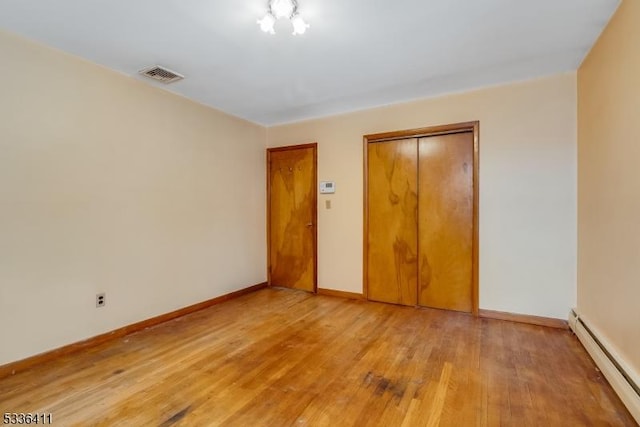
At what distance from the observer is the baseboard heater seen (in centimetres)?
165

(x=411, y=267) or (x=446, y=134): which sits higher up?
(x=446, y=134)

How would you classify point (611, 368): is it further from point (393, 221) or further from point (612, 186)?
point (393, 221)

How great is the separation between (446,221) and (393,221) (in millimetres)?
589

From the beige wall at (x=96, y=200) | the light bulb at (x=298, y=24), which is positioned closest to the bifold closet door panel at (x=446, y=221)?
the light bulb at (x=298, y=24)

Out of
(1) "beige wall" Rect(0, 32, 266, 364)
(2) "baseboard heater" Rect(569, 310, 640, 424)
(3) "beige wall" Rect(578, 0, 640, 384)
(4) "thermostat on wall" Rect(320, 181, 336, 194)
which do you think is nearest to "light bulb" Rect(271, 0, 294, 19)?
(1) "beige wall" Rect(0, 32, 266, 364)

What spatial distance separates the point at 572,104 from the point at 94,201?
14.2ft

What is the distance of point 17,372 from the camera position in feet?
6.93

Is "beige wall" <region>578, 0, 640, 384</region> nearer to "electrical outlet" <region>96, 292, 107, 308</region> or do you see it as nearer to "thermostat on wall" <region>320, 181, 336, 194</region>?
"thermostat on wall" <region>320, 181, 336, 194</region>

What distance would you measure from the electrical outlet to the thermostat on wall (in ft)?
8.52

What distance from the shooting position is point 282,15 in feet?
6.30

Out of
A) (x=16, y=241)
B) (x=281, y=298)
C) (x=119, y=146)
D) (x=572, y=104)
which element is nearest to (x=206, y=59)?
(x=119, y=146)

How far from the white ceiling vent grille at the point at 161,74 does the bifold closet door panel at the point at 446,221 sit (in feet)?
8.60

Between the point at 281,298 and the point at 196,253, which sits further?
the point at 281,298

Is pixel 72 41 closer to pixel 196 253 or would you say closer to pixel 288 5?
pixel 288 5
